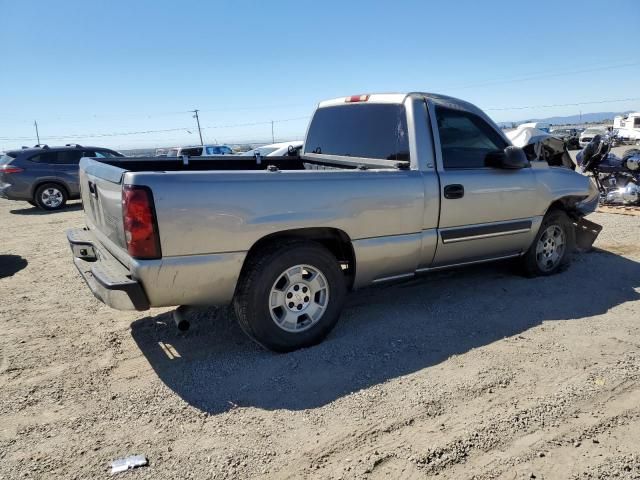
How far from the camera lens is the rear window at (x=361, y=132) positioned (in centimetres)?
416

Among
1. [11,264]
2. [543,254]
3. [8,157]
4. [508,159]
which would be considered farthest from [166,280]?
[8,157]

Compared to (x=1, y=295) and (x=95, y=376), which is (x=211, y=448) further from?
→ (x=1, y=295)

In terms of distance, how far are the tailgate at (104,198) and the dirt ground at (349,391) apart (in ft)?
3.13

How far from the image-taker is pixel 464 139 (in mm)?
4367

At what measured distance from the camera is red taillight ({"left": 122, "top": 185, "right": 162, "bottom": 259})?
2.84m

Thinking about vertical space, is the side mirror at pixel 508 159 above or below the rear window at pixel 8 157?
below

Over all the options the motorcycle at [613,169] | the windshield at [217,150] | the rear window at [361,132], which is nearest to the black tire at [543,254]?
the rear window at [361,132]

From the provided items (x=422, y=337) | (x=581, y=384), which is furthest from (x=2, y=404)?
(x=581, y=384)

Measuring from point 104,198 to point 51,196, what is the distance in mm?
11086

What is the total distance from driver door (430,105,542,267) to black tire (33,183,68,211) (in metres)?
11.9

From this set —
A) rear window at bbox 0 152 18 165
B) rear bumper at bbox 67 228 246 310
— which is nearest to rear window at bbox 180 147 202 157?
rear window at bbox 0 152 18 165

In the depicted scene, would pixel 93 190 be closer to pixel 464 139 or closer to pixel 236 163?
pixel 236 163

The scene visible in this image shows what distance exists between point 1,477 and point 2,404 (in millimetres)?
781

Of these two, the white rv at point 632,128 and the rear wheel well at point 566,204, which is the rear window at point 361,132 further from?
the white rv at point 632,128
